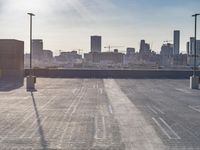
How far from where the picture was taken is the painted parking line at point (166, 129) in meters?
15.3

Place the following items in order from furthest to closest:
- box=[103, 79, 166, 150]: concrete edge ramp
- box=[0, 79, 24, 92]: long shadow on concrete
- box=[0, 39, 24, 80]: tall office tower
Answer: box=[0, 39, 24, 80]: tall office tower, box=[0, 79, 24, 92]: long shadow on concrete, box=[103, 79, 166, 150]: concrete edge ramp

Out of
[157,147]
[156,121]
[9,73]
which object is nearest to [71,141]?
[157,147]

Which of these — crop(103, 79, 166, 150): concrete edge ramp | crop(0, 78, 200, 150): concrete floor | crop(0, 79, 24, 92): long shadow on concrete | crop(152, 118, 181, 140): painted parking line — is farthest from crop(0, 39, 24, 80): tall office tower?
crop(152, 118, 181, 140): painted parking line

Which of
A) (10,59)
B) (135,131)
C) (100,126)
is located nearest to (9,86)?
(10,59)

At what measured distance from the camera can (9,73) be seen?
2302 inches

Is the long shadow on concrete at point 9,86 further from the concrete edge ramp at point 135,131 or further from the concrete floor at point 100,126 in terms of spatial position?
the concrete edge ramp at point 135,131

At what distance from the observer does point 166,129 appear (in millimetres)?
16891

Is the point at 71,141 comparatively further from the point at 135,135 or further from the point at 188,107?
the point at 188,107

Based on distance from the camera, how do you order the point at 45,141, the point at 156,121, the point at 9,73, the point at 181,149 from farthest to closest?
1. the point at 9,73
2. the point at 156,121
3. the point at 45,141
4. the point at 181,149

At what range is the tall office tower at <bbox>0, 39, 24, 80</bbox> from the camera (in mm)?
58594

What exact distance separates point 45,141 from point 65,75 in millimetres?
52492

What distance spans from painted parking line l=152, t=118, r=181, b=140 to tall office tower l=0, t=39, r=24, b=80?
4197 cm

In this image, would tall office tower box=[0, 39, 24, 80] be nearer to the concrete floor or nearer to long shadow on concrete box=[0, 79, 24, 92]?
long shadow on concrete box=[0, 79, 24, 92]

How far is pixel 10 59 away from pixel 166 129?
4519 centimetres
